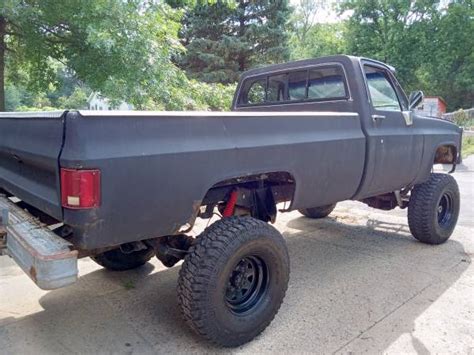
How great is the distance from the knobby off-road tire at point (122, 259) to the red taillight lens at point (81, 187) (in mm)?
1642

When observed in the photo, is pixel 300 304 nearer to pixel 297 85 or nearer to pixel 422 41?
pixel 297 85

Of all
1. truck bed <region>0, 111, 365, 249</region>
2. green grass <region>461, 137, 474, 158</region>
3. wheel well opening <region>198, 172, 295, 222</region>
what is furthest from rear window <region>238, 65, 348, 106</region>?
green grass <region>461, 137, 474, 158</region>

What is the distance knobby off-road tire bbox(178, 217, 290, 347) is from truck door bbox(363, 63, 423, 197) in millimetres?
1425

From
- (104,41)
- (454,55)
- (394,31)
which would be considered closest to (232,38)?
(104,41)

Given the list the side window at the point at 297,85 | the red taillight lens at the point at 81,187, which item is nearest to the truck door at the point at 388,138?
the side window at the point at 297,85

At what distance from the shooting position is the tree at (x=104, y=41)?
6.57m

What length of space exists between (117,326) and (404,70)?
125 ft

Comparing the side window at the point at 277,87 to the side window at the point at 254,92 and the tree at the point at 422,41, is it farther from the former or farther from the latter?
the tree at the point at 422,41

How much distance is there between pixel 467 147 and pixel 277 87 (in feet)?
48.3

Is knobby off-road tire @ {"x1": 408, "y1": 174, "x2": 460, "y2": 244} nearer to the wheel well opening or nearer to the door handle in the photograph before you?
the door handle

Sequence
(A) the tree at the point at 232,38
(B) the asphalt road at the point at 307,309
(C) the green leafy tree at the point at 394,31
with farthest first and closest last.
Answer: (C) the green leafy tree at the point at 394,31 < (A) the tree at the point at 232,38 < (B) the asphalt road at the point at 307,309

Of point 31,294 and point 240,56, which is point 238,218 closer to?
point 31,294

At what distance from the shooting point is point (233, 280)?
287cm

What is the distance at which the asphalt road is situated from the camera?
2.74m
